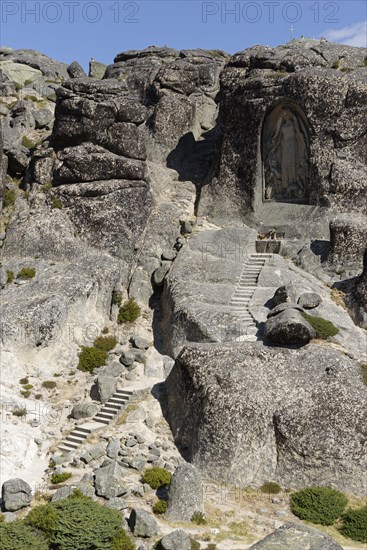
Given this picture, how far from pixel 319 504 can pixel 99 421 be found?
39.4 ft

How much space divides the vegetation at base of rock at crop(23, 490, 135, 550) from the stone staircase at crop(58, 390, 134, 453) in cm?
755

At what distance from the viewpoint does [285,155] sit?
4750 cm

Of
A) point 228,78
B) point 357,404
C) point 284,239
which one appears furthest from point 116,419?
point 228,78

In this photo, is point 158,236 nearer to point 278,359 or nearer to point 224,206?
point 224,206

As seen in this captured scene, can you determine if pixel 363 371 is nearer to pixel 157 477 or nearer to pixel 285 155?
pixel 157 477

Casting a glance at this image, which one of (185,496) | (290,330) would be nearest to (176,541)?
(185,496)

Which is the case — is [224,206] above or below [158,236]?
above

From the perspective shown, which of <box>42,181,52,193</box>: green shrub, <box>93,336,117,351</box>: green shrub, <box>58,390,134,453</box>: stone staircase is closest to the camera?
<box>58,390,134,453</box>: stone staircase

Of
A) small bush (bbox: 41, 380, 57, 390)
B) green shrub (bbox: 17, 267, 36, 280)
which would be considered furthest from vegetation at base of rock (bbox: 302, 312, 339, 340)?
green shrub (bbox: 17, 267, 36, 280)

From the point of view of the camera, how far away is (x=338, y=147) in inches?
1777

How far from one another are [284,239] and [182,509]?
2339 cm

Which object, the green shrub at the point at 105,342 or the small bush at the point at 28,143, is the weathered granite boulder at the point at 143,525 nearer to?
the green shrub at the point at 105,342

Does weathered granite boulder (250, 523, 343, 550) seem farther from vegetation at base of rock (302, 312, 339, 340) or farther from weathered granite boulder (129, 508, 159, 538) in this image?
vegetation at base of rock (302, 312, 339, 340)

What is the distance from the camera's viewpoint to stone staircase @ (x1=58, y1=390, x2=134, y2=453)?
104 feet
